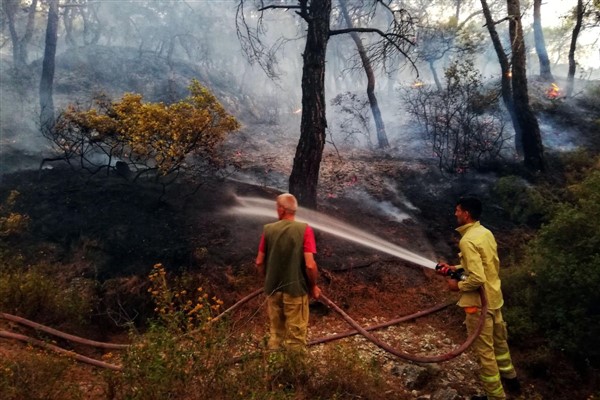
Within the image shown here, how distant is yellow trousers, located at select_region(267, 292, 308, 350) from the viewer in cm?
398

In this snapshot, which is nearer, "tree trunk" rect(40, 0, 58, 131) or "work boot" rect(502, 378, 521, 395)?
"work boot" rect(502, 378, 521, 395)

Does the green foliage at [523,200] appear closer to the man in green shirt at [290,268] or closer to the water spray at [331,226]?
the water spray at [331,226]

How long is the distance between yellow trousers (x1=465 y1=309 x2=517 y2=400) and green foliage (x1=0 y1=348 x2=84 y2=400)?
359cm

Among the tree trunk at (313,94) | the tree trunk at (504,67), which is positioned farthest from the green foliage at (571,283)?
the tree trunk at (504,67)

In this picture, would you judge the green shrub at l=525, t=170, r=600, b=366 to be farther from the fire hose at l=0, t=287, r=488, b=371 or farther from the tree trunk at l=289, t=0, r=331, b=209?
the tree trunk at l=289, t=0, r=331, b=209

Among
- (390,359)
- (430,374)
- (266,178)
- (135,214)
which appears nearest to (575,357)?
(430,374)

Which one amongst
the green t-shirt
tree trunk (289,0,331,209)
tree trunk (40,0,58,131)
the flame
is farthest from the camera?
the flame

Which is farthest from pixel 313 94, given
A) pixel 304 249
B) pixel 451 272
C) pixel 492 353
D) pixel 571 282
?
pixel 492 353

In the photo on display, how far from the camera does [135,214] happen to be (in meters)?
7.32

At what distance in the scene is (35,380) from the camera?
2.90 metres

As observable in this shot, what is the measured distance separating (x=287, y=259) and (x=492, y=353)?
2.22 metres

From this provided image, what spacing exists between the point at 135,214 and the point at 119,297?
7.51ft

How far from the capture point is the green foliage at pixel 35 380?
2.77m

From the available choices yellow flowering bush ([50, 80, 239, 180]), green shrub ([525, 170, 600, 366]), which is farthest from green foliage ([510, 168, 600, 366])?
yellow flowering bush ([50, 80, 239, 180])
